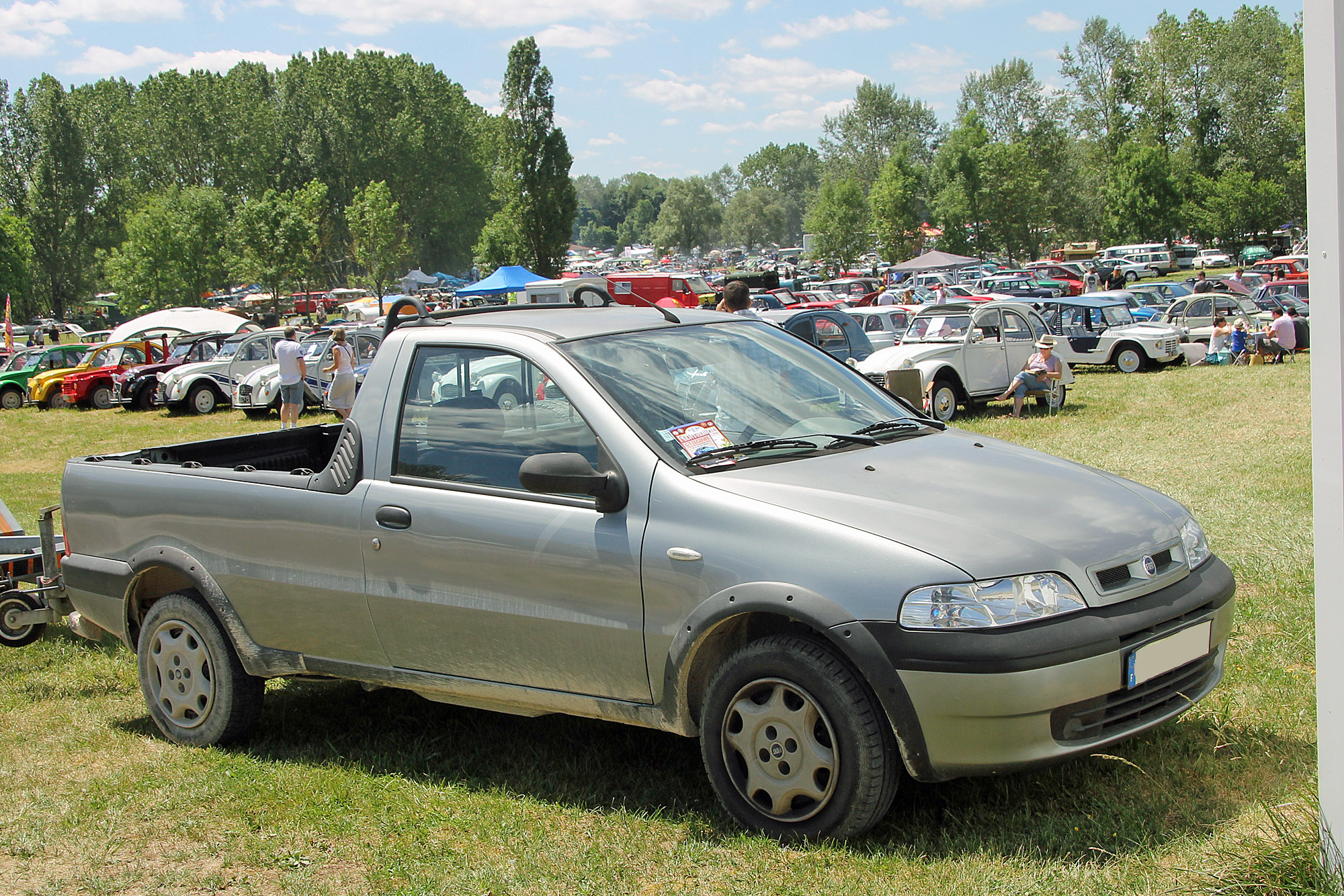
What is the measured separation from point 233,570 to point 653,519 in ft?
6.85

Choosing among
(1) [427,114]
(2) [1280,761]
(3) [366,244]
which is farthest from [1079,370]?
(1) [427,114]

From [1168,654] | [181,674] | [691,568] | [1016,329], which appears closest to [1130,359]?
[1016,329]

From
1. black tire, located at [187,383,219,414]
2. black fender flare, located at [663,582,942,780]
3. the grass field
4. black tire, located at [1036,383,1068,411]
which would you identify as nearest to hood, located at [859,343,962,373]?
black tire, located at [1036,383,1068,411]

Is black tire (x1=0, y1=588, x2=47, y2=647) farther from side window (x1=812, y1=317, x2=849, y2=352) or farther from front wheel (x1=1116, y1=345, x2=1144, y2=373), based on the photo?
front wheel (x1=1116, y1=345, x2=1144, y2=373)

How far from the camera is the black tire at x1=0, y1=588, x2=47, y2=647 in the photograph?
6508 millimetres

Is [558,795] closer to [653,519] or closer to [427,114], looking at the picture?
[653,519]

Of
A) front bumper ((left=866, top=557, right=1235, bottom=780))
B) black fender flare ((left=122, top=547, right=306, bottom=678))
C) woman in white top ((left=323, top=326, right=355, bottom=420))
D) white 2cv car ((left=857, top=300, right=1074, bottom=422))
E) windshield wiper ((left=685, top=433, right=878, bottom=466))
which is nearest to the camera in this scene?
front bumper ((left=866, top=557, right=1235, bottom=780))

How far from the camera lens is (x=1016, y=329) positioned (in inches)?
757

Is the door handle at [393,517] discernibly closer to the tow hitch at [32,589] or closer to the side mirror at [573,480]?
the side mirror at [573,480]

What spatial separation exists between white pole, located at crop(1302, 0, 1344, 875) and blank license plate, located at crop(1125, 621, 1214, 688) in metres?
0.64

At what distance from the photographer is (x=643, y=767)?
4453 mm

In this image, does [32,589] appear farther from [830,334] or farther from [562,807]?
[830,334]

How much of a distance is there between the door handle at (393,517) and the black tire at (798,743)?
53.1 inches

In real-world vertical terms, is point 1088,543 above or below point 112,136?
below
